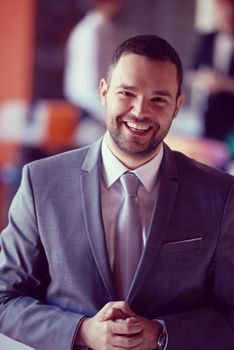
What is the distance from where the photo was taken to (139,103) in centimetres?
150

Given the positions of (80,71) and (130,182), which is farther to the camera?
(80,71)

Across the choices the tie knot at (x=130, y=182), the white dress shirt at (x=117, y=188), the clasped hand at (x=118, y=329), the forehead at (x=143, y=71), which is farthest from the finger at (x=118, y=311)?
the forehead at (x=143, y=71)

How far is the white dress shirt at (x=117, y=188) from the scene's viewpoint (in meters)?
1.58

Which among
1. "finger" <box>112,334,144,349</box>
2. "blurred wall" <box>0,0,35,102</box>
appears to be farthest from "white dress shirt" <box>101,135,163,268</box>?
"blurred wall" <box>0,0,35,102</box>

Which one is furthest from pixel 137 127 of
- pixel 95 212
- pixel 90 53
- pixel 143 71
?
pixel 90 53

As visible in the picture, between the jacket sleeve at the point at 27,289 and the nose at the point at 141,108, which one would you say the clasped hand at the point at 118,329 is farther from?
the nose at the point at 141,108

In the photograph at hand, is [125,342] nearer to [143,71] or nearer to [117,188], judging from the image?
[117,188]

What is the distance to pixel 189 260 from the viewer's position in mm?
1538

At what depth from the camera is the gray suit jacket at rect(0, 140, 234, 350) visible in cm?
152

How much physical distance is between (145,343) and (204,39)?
120 inches

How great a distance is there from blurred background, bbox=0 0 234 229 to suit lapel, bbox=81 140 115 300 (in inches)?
96.1

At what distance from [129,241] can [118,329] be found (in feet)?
0.74

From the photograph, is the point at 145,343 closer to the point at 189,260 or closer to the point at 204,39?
the point at 189,260

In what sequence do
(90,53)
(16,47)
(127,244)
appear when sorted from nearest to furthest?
1. (127,244)
2. (90,53)
3. (16,47)
